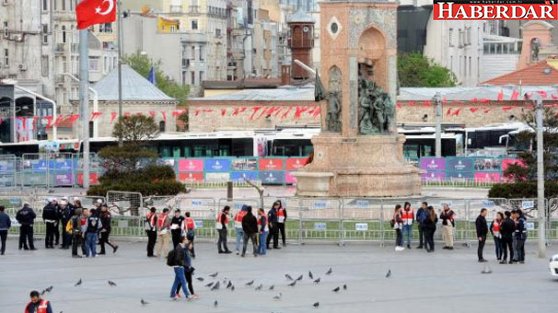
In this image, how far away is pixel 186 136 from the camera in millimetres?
90250

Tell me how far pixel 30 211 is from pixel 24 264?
3.73 metres

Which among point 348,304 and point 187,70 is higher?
point 187,70

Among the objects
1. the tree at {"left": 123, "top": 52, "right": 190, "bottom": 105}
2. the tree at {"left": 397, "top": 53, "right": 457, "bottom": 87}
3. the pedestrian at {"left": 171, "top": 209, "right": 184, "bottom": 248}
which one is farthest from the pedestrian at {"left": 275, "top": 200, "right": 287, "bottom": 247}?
the tree at {"left": 397, "top": 53, "right": 457, "bottom": 87}

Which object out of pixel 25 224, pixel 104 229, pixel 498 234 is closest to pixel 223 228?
pixel 104 229

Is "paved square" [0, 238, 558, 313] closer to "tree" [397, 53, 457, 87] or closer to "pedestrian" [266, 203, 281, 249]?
"pedestrian" [266, 203, 281, 249]

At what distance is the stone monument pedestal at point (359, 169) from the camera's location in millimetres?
61500

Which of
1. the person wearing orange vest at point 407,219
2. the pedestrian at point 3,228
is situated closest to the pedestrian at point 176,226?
the pedestrian at point 3,228

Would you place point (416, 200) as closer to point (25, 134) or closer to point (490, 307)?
point (490, 307)

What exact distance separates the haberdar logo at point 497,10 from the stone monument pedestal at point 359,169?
397cm

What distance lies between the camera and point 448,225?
5116 centimetres

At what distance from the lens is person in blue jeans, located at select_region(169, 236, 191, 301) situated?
132ft

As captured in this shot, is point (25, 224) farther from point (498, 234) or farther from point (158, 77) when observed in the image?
point (158, 77)

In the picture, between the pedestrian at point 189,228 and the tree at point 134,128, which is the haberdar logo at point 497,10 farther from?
the pedestrian at point 189,228

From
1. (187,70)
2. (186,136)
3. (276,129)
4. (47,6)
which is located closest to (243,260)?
(186,136)
